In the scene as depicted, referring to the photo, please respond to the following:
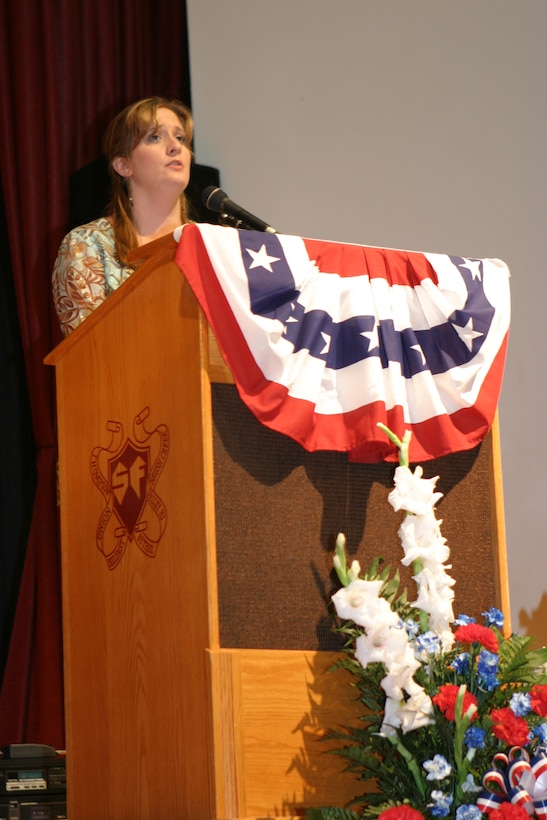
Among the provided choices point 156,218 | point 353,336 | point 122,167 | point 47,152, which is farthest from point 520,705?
point 47,152

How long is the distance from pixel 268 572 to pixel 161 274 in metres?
0.53

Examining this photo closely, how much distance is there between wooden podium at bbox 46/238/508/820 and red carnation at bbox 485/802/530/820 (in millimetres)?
314

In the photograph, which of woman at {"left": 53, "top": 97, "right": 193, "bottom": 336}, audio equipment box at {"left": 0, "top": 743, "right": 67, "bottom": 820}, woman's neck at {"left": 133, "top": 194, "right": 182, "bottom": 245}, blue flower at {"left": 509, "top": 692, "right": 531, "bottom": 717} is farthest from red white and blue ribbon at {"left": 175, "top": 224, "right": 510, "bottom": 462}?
audio equipment box at {"left": 0, "top": 743, "right": 67, "bottom": 820}

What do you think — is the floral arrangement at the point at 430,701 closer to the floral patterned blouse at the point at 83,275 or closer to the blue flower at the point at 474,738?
the blue flower at the point at 474,738

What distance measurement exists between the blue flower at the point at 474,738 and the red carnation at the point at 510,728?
27 mm

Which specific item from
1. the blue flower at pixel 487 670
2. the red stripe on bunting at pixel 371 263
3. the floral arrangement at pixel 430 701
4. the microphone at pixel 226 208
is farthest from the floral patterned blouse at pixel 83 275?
the blue flower at pixel 487 670

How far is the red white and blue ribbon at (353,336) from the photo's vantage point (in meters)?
1.99

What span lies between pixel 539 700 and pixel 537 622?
67.9 inches

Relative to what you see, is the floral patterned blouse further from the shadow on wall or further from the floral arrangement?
the shadow on wall

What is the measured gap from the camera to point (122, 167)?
118 inches

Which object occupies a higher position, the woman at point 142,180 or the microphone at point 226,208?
the woman at point 142,180

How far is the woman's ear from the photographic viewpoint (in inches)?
118

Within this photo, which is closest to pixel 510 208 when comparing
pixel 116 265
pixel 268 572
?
pixel 116 265

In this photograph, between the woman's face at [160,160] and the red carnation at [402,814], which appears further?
the woman's face at [160,160]
